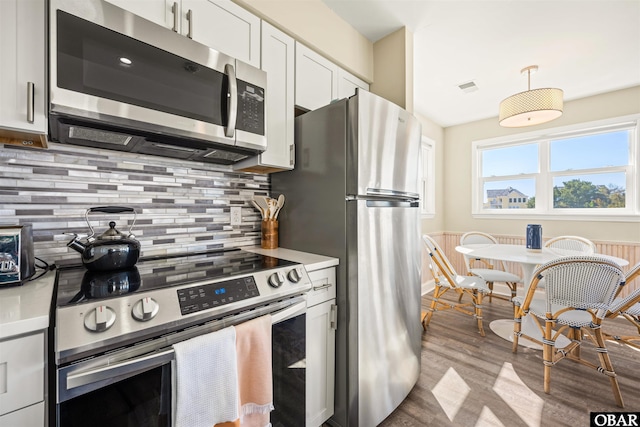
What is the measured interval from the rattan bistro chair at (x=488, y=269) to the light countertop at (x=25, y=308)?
287cm

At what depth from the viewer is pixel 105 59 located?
100cm

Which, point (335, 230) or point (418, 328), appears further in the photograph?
point (418, 328)

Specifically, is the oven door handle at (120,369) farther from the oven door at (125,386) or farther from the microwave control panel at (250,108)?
the microwave control panel at (250,108)

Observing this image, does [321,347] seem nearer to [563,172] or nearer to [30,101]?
[30,101]

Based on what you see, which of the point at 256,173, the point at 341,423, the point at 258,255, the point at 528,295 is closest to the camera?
the point at 341,423

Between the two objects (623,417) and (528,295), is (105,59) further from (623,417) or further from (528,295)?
(623,417)

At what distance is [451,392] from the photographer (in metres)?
1.76

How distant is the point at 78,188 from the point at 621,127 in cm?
506

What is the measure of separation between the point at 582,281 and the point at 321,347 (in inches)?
66.7

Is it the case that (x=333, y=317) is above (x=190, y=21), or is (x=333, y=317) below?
below

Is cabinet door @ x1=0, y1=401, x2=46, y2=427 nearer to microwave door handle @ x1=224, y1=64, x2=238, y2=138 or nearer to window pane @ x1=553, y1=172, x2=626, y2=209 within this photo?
microwave door handle @ x1=224, y1=64, x2=238, y2=138

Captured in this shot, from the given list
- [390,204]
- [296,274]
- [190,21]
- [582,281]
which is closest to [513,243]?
[582,281]

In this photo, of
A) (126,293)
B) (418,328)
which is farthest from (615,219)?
(126,293)

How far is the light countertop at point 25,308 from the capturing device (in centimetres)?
61
